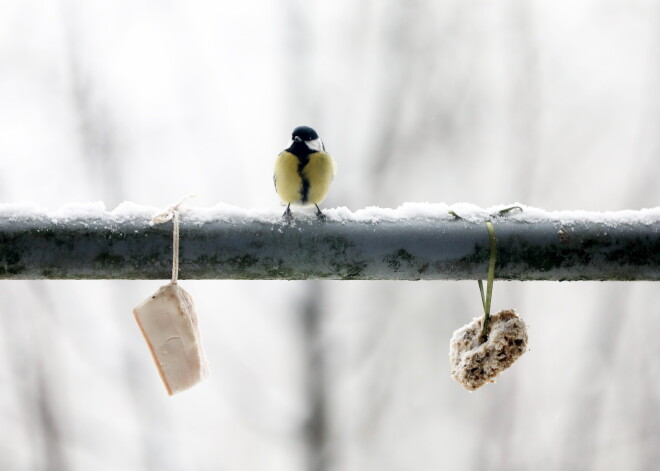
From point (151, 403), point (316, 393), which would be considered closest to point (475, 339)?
point (316, 393)

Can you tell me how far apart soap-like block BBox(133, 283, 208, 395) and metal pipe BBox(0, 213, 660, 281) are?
54mm

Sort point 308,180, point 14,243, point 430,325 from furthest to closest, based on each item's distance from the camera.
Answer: point 430,325 → point 308,180 → point 14,243

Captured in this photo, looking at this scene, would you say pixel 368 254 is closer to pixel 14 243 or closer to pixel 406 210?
pixel 406 210

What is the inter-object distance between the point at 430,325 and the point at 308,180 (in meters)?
3.86

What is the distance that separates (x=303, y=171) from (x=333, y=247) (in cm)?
94

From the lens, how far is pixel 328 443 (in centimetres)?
480

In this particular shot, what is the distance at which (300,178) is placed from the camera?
1680mm

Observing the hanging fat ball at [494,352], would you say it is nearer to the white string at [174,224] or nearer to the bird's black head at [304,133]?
the white string at [174,224]

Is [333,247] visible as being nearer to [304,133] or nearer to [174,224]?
[174,224]

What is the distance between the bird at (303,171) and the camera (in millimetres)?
1688

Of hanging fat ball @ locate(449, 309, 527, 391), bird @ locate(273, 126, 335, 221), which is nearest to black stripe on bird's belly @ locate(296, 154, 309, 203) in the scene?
bird @ locate(273, 126, 335, 221)

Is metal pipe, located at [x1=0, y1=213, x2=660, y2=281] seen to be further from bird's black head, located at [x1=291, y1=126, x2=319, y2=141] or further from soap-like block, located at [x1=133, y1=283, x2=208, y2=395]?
bird's black head, located at [x1=291, y1=126, x2=319, y2=141]

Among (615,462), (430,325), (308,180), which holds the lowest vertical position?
(615,462)

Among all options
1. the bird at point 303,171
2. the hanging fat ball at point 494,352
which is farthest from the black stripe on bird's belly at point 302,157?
the hanging fat ball at point 494,352
